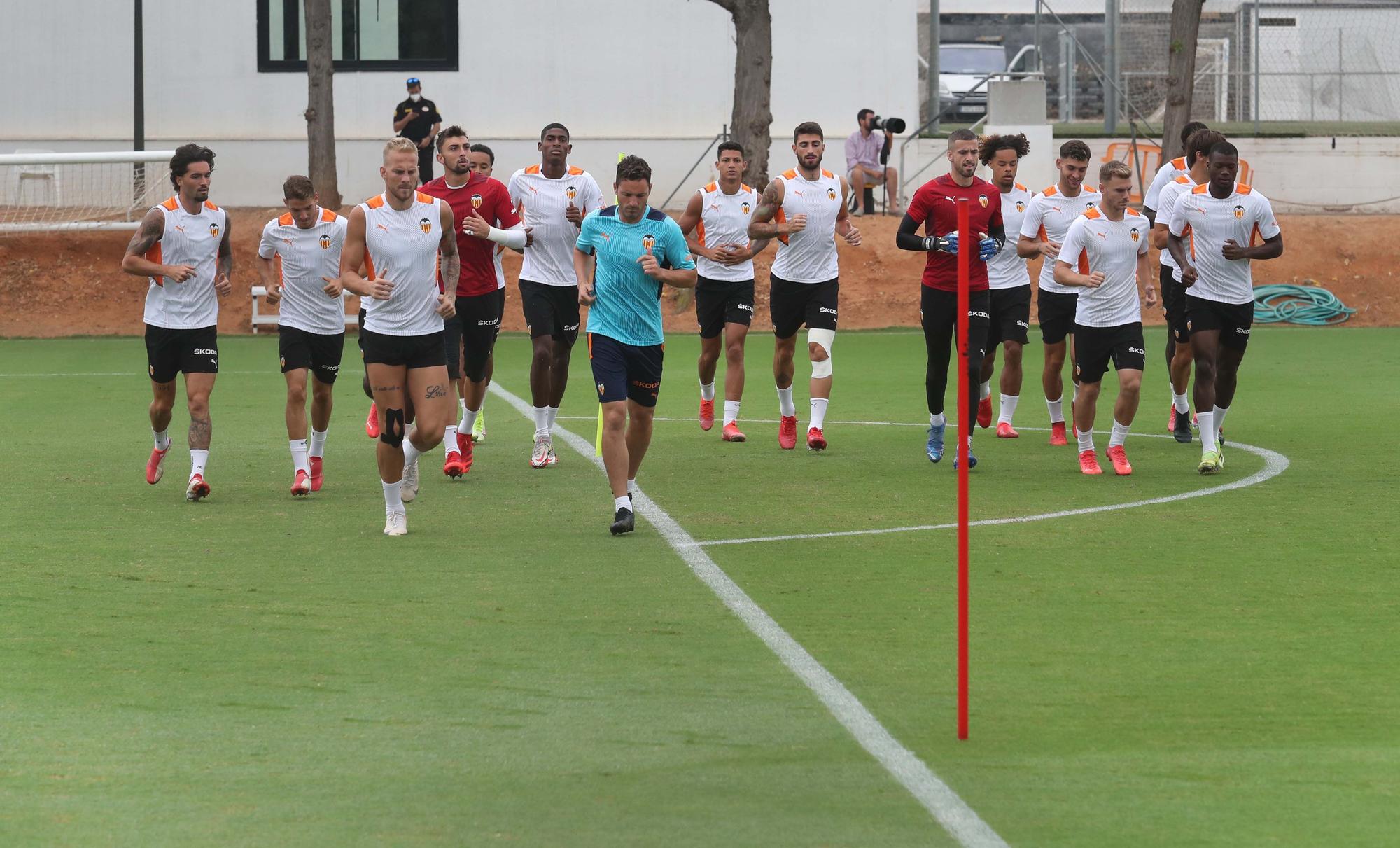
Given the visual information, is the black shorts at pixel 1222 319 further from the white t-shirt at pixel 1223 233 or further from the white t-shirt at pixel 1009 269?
the white t-shirt at pixel 1009 269

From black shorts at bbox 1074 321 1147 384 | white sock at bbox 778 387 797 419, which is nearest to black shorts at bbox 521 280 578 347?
white sock at bbox 778 387 797 419

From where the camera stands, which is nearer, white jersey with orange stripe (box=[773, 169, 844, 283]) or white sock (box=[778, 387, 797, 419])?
white jersey with orange stripe (box=[773, 169, 844, 283])

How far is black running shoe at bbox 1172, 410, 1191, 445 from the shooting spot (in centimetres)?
1445

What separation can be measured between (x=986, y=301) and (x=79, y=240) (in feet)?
76.3

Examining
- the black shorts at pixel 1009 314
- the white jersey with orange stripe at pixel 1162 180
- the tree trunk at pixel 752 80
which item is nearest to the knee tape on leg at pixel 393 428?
the black shorts at pixel 1009 314

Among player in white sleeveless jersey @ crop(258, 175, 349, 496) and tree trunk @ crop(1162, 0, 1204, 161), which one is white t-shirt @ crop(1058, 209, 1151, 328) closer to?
player in white sleeveless jersey @ crop(258, 175, 349, 496)

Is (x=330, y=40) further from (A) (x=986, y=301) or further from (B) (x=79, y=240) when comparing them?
(A) (x=986, y=301)

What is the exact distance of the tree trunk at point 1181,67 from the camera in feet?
106

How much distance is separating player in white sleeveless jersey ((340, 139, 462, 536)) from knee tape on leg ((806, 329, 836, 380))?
441 cm

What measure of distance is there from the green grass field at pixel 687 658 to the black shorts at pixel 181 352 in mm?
857

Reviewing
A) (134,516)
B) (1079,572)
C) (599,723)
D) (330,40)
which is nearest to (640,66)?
(330,40)

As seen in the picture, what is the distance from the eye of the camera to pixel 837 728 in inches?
246

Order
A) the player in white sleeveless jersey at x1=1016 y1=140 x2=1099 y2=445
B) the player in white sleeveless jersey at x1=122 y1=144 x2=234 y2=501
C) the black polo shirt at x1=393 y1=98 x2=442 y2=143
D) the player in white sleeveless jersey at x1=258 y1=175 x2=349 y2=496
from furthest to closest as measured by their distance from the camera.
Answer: the black polo shirt at x1=393 y1=98 x2=442 y2=143 < the player in white sleeveless jersey at x1=1016 y1=140 x2=1099 y2=445 < the player in white sleeveless jersey at x1=258 y1=175 x2=349 y2=496 < the player in white sleeveless jersey at x1=122 y1=144 x2=234 y2=501

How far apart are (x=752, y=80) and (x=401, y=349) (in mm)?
21302
